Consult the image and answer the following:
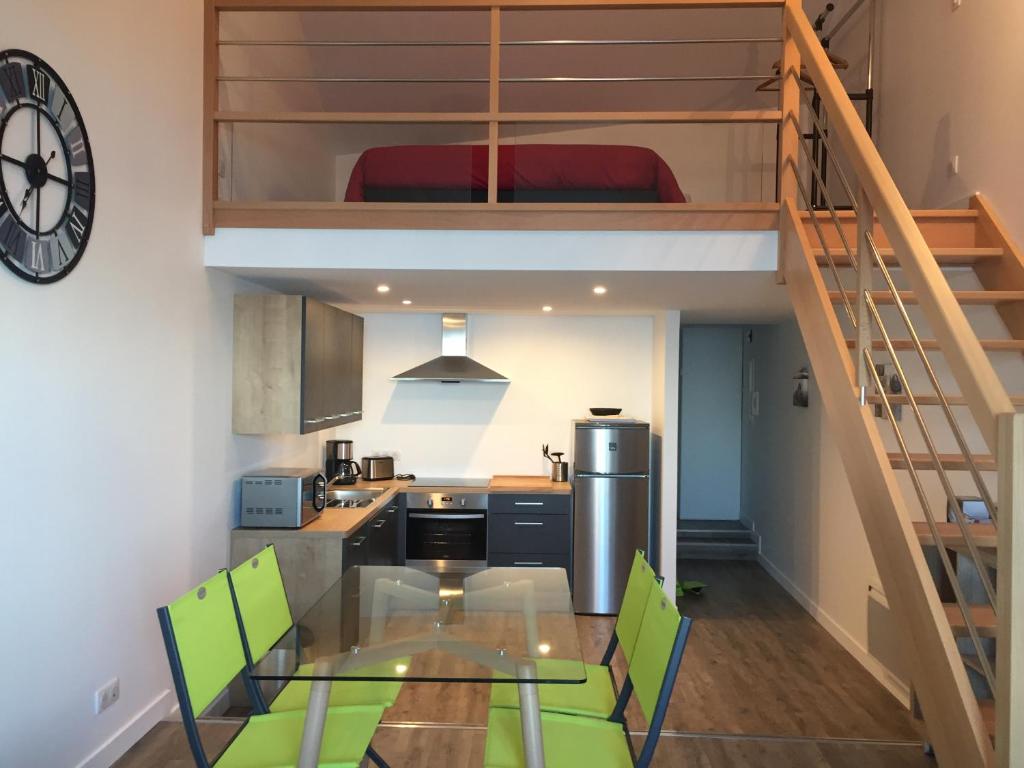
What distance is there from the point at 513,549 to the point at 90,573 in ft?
10.2

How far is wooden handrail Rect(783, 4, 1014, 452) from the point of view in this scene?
1.54m

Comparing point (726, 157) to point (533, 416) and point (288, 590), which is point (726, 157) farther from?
point (288, 590)

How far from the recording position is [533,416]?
5969 millimetres

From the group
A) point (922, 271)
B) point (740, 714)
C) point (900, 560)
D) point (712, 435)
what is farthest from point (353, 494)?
point (922, 271)

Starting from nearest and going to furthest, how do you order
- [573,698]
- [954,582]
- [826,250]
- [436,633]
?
1. [954,582]
2. [436,633]
3. [573,698]
4. [826,250]

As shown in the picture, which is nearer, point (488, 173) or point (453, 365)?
point (488, 173)

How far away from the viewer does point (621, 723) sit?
236 cm

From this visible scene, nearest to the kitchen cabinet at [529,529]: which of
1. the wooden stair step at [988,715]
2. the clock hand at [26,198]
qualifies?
the wooden stair step at [988,715]

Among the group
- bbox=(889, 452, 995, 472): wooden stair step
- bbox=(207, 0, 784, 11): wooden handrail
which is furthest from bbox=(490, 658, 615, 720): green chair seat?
bbox=(207, 0, 784, 11): wooden handrail

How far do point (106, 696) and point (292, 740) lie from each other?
3.68ft

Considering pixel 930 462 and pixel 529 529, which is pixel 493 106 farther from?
pixel 529 529

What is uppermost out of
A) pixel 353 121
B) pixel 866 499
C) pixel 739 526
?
pixel 353 121

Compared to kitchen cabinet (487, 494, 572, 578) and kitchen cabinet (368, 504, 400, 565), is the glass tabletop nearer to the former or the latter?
kitchen cabinet (368, 504, 400, 565)

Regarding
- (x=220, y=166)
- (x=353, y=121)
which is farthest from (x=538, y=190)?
(x=220, y=166)
